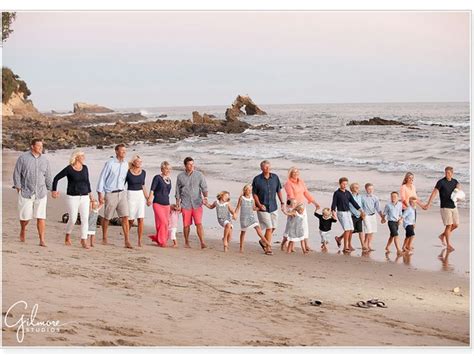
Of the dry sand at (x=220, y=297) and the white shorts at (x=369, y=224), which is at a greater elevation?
the white shorts at (x=369, y=224)

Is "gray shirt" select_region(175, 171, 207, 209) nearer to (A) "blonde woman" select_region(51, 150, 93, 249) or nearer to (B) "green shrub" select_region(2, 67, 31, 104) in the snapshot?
(A) "blonde woman" select_region(51, 150, 93, 249)

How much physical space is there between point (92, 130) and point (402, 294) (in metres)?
36.7

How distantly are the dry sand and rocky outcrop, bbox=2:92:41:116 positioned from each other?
4755 centimetres

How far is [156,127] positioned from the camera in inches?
1932

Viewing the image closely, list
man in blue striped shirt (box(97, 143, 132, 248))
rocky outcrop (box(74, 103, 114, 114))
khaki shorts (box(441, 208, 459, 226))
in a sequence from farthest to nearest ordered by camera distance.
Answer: rocky outcrop (box(74, 103, 114, 114))
khaki shorts (box(441, 208, 459, 226))
man in blue striped shirt (box(97, 143, 132, 248))

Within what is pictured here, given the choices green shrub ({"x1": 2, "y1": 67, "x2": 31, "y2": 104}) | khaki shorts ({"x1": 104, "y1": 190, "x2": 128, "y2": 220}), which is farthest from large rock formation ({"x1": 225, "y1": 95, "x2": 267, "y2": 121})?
khaki shorts ({"x1": 104, "y1": 190, "x2": 128, "y2": 220})

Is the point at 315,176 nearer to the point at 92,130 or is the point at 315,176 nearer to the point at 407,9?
the point at 407,9

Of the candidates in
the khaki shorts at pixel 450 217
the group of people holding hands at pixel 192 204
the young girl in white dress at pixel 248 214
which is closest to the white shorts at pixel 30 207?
the group of people holding hands at pixel 192 204

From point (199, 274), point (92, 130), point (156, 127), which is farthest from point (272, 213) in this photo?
point (156, 127)

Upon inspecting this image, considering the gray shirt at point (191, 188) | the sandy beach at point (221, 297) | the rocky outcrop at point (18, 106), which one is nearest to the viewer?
the sandy beach at point (221, 297)

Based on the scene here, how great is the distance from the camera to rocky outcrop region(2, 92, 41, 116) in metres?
57.5

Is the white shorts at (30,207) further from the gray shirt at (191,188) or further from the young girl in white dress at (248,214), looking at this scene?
the young girl in white dress at (248,214)

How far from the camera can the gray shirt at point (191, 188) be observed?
41.3ft

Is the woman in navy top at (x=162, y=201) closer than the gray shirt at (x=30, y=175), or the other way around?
the gray shirt at (x=30, y=175)
